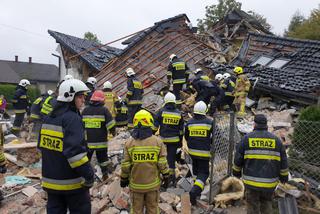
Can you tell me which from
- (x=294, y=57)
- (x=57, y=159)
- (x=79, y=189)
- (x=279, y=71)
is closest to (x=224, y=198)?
(x=79, y=189)

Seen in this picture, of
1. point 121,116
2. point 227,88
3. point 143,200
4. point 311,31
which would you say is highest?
point 311,31

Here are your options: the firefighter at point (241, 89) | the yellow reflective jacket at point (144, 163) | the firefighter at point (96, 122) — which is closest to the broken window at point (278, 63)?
the firefighter at point (241, 89)

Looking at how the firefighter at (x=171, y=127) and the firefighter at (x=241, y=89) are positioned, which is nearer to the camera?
the firefighter at (x=171, y=127)

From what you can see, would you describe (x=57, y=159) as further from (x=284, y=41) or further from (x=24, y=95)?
(x=284, y=41)

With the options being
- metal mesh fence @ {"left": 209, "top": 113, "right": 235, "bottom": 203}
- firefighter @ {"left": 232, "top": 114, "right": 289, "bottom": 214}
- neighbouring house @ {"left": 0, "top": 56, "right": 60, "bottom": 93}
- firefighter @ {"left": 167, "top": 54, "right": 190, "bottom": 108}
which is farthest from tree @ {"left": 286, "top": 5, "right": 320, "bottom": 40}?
neighbouring house @ {"left": 0, "top": 56, "right": 60, "bottom": 93}

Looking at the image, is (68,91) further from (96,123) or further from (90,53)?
(90,53)

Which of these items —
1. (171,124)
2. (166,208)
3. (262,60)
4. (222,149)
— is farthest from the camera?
(262,60)

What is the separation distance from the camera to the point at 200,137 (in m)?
5.67

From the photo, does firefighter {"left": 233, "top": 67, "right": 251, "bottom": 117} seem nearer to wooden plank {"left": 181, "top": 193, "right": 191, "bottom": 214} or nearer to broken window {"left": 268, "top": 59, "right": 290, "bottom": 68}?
broken window {"left": 268, "top": 59, "right": 290, "bottom": 68}

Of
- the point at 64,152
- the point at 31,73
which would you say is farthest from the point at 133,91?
the point at 31,73

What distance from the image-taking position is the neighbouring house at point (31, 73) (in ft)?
125

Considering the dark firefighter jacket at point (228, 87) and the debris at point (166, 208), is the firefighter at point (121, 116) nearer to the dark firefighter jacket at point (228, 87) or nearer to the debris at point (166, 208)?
the dark firefighter jacket at point (228, 87)

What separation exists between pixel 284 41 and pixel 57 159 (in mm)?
13750

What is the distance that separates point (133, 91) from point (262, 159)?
5.81 meters
